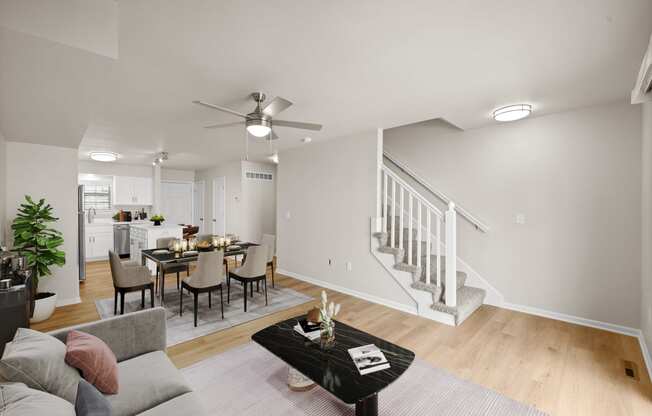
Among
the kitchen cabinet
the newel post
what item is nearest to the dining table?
the newel post

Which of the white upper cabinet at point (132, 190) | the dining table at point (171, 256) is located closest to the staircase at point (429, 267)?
the dining table at point (171, 256)

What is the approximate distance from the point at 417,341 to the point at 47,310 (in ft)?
14.0

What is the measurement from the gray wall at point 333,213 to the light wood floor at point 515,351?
0.56 meters

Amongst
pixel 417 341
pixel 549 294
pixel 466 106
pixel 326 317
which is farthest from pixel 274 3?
pixel 549 294

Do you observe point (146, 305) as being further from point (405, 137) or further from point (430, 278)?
point (405, 137)

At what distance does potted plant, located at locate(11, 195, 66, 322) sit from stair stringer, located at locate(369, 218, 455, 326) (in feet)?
13.0

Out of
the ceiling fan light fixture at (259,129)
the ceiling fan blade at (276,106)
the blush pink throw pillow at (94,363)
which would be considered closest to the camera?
the blush pink throw pillow at (94,363)

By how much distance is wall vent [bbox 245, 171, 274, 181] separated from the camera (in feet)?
22.6

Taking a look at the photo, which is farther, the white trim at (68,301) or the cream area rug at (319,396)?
the white trim at (68,301)

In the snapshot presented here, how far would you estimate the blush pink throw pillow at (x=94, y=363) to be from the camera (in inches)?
53.9

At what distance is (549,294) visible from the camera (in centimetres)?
346

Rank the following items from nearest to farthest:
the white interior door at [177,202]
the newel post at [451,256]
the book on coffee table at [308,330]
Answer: the book on coffee table at [308,330] → the newel post at [451,256] → the white interior door at [177,202]

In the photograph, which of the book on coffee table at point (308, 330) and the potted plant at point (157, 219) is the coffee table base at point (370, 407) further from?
the potted plant at point (157, 219)

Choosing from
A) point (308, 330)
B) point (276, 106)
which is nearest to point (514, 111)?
point (276, 106)
